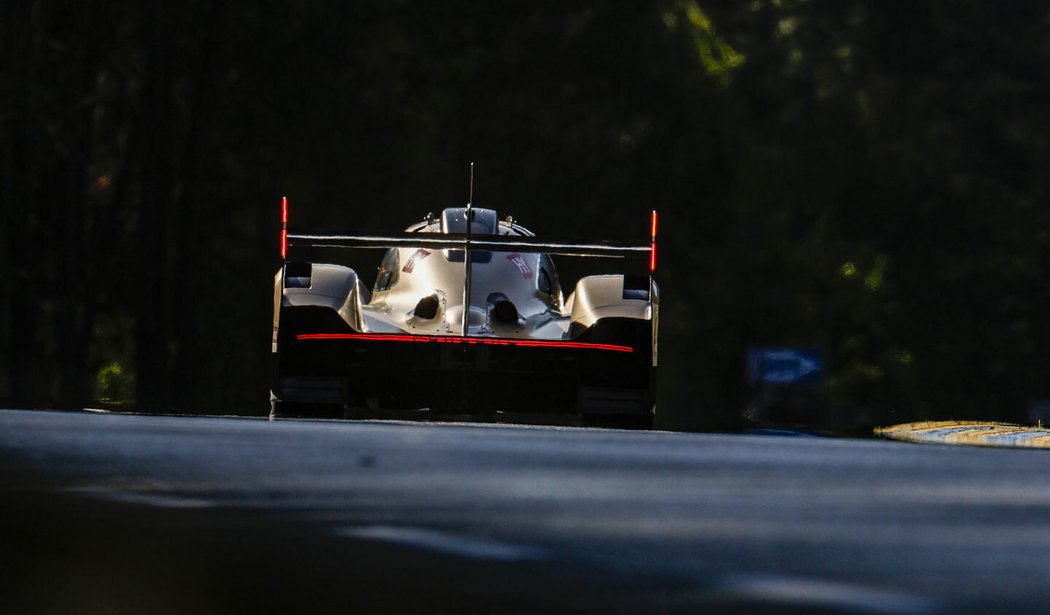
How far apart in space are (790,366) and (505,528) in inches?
478

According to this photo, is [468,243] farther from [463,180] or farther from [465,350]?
[463,180]

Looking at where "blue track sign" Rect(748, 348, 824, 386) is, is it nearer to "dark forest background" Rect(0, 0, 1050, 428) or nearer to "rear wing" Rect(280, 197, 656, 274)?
"rear wing" Rect(280, 197, 656, 274)

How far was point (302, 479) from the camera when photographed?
42.1 feet

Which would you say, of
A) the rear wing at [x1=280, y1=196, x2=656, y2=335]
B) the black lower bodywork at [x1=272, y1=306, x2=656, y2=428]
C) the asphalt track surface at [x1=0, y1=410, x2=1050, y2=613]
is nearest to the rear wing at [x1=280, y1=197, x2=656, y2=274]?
the rear wing at [x1=280, y1=196, x2=656, y2=335]

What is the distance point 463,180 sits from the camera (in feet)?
162

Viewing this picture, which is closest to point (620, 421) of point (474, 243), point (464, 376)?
point (464, 376)

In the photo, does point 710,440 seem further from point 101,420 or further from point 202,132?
point 202,132

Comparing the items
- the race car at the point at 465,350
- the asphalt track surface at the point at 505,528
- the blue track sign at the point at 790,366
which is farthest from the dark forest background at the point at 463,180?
the asphalt track surface at the point at 505,528

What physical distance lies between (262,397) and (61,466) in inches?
1237

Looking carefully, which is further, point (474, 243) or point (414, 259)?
point (414, 259)

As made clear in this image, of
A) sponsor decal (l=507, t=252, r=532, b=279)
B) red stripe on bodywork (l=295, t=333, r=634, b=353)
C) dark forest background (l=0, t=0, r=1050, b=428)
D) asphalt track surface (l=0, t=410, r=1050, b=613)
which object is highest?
dark forest background (l=0, t=0, r=1050, b=428)

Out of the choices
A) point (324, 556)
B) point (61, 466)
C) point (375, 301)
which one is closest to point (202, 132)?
point (375, 301)

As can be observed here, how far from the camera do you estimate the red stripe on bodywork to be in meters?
17.6

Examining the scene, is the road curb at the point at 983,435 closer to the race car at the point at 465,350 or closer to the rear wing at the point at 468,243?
the race car at the point at 465,350
